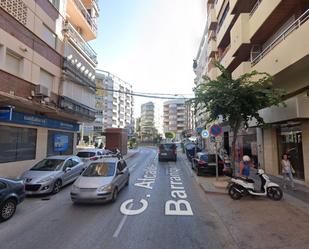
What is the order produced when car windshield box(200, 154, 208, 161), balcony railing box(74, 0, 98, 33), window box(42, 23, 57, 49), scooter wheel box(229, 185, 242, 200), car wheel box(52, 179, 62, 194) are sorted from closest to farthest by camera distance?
scooter wheel box(229, 185, 242, 200) < car wheel box(52, 179, 62, 194) < car windshield box(200, 154, 208, 161) < window box(42, 23, 57, 49) < balcony railing box(74, 0, 98, 33)

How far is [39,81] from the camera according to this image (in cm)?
1628

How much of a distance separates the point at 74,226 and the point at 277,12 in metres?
13.0

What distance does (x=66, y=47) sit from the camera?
64.5ft

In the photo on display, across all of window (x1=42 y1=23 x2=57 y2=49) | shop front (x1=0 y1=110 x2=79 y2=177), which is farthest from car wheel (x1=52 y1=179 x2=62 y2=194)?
window (x1=42 y1=23 x2=57 y2=49)

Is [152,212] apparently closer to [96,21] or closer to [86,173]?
[86,173]

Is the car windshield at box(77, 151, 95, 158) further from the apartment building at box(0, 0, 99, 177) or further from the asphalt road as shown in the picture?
the asphalt road

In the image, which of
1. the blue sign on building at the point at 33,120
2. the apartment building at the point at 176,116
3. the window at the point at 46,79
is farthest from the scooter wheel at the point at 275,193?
the apartment building at the point at 176,116

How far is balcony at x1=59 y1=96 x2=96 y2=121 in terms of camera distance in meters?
18.7

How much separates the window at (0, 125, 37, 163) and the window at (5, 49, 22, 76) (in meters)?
3.00

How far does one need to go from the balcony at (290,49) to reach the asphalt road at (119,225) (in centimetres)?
674

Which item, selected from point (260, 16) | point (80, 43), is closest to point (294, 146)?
point (260, 16)

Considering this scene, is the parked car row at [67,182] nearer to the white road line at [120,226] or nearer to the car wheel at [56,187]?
the car wheel at [56,187]

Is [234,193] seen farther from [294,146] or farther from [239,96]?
[294,146]

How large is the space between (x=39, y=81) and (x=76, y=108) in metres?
5.02
